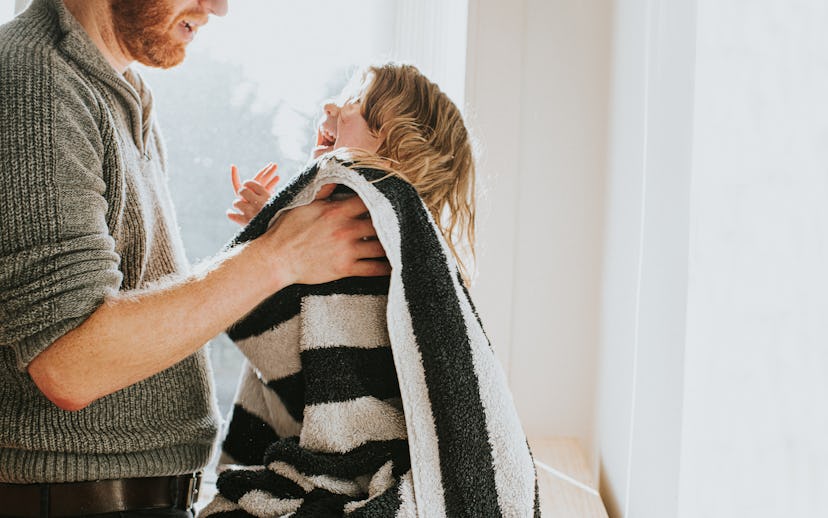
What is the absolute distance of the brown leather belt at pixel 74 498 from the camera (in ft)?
3.51

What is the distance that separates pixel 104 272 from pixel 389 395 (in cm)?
38

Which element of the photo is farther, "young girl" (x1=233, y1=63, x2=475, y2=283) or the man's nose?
the man's nose

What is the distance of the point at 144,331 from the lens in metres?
0.93

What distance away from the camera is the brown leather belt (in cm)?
107

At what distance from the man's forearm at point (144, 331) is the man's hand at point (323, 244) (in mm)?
19

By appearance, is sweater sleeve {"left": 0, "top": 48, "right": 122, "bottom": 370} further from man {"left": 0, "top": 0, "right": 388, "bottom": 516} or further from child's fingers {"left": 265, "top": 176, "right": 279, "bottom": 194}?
child's fingers {"left": 265, "top": 176, "right": 279, "bottom": 194}

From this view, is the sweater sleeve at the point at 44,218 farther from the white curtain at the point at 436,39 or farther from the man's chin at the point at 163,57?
the white curtain at the point at 436,39

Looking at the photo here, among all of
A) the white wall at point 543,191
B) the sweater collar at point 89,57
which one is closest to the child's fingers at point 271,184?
the sweater collar at point 89,57

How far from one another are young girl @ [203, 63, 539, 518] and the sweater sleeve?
21cm

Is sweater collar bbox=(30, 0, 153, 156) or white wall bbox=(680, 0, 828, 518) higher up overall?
sweater collar bbox=(30, 0, 153, 156)

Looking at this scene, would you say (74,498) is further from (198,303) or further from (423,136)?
(423,136)

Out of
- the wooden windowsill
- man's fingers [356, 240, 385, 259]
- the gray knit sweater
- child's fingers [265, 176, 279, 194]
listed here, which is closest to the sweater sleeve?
the gray knit sweater

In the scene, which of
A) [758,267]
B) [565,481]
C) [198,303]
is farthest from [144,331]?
[565,481]

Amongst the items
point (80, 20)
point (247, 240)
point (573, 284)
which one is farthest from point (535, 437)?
point (80, 20)
